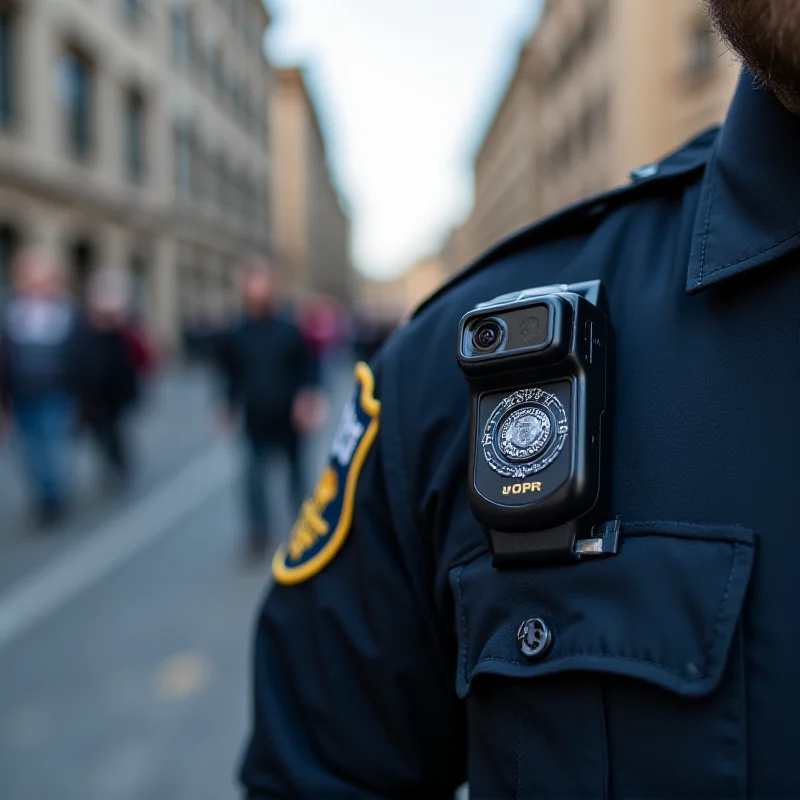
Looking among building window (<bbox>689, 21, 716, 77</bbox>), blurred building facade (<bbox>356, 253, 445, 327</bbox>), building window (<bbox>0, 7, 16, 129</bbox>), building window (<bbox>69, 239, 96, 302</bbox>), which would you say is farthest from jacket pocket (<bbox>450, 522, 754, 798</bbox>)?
blurred building facade (<bbox>356, 253, 445, 327</bbox>)

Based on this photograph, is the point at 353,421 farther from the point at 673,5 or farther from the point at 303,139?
the point at 303,139

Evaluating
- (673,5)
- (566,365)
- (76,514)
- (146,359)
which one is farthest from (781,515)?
(673,5)

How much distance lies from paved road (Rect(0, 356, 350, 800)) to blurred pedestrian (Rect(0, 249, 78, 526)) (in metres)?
0.42

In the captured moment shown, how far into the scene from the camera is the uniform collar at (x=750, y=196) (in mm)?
860

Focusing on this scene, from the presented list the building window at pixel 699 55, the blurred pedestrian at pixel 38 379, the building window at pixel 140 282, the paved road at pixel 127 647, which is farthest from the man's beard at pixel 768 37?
the building window at pixel 140 282

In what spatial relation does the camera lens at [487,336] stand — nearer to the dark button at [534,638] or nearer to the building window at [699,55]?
the dark button at [534,638]

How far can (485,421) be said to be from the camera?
92cm

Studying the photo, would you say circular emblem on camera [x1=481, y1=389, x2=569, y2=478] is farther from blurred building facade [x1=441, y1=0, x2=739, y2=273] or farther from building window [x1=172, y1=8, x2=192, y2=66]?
building window [x1=172, y1=8, x2=192, y2=66]

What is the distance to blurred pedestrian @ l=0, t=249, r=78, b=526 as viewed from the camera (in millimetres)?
6430

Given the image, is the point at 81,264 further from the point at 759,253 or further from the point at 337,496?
the point at 759,253

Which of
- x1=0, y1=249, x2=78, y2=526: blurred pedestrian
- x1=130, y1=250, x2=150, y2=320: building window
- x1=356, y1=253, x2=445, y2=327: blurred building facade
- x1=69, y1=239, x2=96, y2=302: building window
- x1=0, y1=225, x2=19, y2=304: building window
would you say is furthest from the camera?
x1=356, y1=253, x2=445, y2=327: blurred building facade

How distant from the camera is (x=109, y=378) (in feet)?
25.6

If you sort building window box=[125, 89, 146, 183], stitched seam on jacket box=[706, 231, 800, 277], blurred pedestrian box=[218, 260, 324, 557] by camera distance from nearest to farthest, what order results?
stitched seam on jacket box=[706, 231, 800, 277]
blurred pedestrian box=[218, 260, 324, 557]
building window box=[125, 89, 146, 183]

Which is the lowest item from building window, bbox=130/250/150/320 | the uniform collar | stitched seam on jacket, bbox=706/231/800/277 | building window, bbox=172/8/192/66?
stitched seam on jacket, bbox=706/231/800/277
